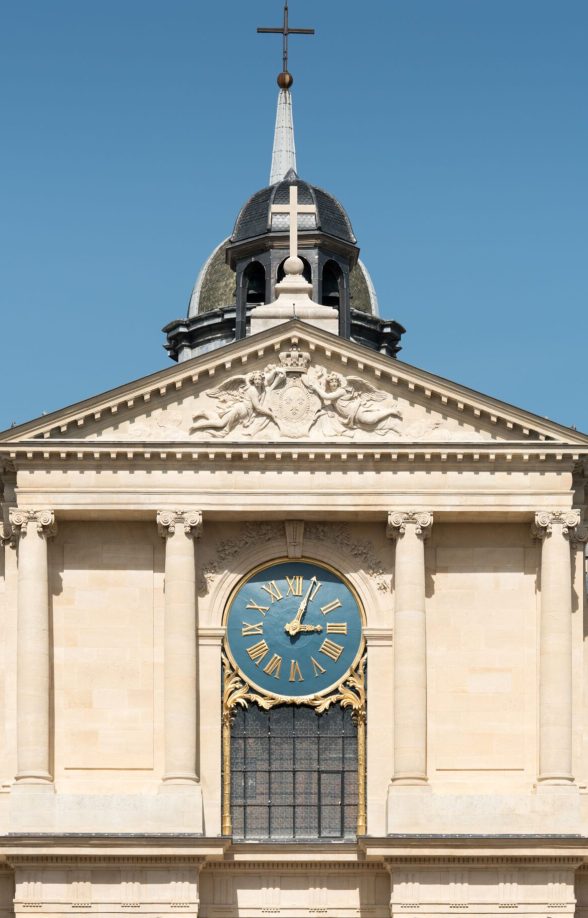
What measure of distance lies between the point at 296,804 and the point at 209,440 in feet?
21.6

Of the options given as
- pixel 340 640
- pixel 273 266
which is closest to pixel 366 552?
pixel 340 640

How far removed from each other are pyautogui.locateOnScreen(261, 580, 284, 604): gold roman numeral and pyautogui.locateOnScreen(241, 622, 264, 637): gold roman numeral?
0.52 m

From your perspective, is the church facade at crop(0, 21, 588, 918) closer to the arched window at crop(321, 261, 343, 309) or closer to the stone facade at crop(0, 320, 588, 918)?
the stone facade at crop(0, 320, 588, 918)

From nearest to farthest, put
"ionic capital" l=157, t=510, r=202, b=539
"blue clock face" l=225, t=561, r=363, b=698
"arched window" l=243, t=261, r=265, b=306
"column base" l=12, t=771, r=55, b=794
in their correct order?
"column base" l=12, t=771, r=55, b=794 < "ionic capital" l=157, t=510, r=202, b=539 < "blue clock face" l=225, t=561, r=363, b=698 < "arched window" l=243, t=261, r=265, b=306

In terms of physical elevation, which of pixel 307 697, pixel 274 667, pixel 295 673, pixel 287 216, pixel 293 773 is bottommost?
pixel 293 773

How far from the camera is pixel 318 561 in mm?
44562

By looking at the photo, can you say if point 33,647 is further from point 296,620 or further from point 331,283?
point 331,283

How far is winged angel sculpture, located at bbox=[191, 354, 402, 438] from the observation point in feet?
144

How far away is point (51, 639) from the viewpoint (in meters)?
43.5

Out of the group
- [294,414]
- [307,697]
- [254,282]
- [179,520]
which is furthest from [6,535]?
[254,282]

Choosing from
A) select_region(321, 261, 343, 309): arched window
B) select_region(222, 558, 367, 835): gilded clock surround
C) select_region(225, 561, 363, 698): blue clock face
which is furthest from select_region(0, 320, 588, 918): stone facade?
select_region(321, 261, 343, 309): arched window

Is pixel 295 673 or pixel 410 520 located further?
pixel 295 673

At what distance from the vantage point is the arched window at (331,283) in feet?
167

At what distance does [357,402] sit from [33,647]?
7.14m
